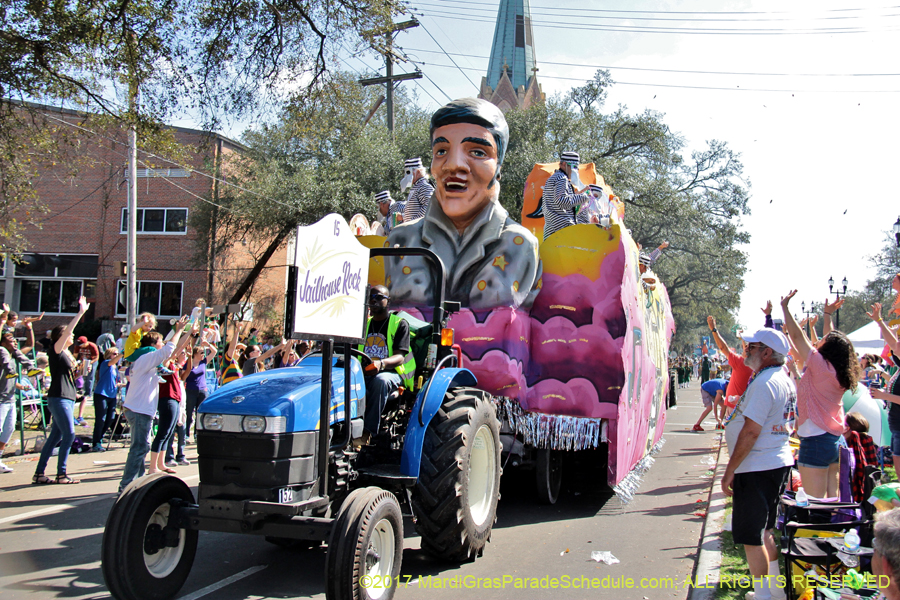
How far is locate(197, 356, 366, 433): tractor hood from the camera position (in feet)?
12.4

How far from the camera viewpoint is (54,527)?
5.85 m

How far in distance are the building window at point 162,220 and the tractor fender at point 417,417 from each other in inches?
914

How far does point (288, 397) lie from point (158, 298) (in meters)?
24.4

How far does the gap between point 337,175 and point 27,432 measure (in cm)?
1146

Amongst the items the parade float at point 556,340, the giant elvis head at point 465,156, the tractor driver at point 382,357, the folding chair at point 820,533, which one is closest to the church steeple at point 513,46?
the giant elvis head at point 465,156

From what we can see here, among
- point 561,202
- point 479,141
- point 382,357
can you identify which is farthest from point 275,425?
point 561,202

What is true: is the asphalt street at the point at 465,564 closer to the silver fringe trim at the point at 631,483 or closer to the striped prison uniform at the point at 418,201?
the silver fringe trim at the point at 631,483

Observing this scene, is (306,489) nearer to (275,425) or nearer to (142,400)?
(275,425)

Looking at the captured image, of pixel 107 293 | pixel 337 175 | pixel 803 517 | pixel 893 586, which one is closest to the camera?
pixel 893 586

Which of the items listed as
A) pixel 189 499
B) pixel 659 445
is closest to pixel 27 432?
pixel 189 499

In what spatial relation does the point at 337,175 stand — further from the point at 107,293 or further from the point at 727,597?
the point at 727,597

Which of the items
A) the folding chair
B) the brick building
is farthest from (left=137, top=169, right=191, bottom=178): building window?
the folding chair

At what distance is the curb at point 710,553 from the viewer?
4465mm

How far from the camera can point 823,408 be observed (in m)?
5.07
